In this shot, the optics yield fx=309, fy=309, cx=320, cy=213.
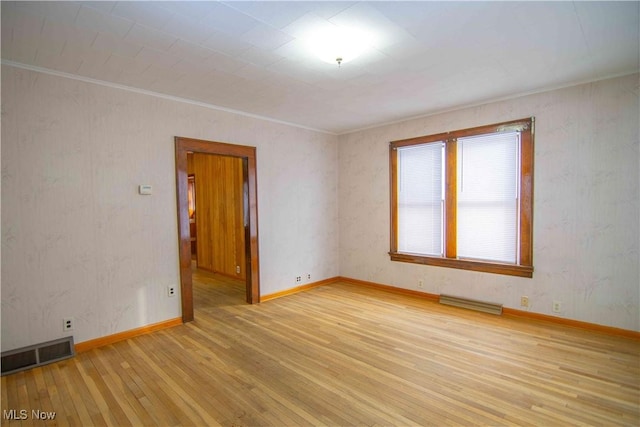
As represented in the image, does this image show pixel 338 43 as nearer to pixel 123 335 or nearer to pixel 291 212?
pixel 291 212

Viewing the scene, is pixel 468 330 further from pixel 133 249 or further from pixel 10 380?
pixel 10 380

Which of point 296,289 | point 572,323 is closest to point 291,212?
point 296,289

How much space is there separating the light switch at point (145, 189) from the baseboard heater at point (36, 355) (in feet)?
5.22

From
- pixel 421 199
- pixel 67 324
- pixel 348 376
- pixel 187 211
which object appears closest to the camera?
pixel 348 376

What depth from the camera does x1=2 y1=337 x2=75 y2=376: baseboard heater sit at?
2686mm

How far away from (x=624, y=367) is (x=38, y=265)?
209 inches

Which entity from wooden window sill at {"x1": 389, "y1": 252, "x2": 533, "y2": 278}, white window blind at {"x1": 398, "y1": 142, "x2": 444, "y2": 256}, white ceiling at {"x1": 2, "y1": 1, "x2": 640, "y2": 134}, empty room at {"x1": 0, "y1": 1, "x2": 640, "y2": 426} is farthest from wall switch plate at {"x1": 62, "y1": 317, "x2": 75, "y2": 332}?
white window blind at {"x1": 398, "y1": 142, "x2": 444, "y2": 256}

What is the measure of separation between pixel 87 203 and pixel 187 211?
1.01 meters

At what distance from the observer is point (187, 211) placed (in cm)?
385

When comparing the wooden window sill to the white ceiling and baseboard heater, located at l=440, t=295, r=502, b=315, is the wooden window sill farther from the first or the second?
the white ceiling

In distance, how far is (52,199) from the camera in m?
2.94

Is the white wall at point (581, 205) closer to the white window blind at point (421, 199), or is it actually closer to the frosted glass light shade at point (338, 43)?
the white window blind at point (421, 199)

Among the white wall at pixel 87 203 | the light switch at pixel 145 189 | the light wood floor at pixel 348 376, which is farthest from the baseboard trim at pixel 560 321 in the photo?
the light switch at pixel 145 189

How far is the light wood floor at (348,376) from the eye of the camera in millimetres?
2125
